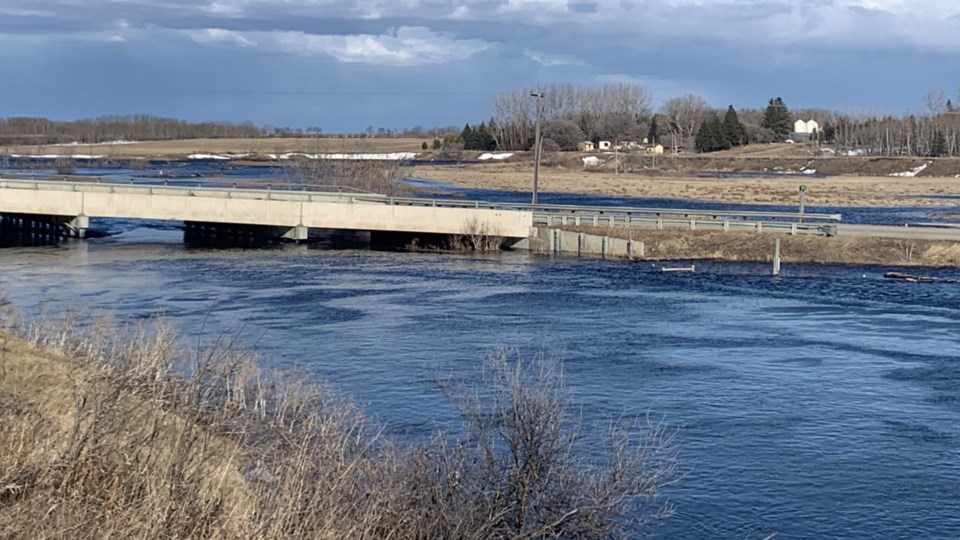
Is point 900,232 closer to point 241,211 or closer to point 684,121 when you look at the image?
point 241,211

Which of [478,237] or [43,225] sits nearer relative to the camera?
[478,237]

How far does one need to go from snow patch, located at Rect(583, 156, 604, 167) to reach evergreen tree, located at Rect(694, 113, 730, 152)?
884 inches

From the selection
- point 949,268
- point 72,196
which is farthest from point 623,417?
point 72,196

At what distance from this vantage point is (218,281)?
138 ft

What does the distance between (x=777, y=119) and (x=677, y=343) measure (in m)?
160

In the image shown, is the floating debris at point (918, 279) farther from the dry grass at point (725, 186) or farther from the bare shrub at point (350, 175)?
the dry grass at point (725, 186)

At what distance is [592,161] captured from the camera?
491ft

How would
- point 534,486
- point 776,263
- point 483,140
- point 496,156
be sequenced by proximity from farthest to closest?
1. point 483,140
2. point 496,156
3. point 776,263
4. point 534,486

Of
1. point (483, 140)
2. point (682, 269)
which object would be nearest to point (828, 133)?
point (483, 140)

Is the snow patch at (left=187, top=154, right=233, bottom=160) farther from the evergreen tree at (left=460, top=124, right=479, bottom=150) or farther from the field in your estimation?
the evergreen tree at (left=460, top=124, right=479, bottom=150)

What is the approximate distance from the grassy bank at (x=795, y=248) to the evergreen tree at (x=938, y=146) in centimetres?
11172

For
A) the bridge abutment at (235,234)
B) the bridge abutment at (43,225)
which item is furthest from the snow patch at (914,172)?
the bridge abutment at (43,225)

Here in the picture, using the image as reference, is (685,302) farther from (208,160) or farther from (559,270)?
(208,160)

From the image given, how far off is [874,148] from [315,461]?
16031 centimetres
